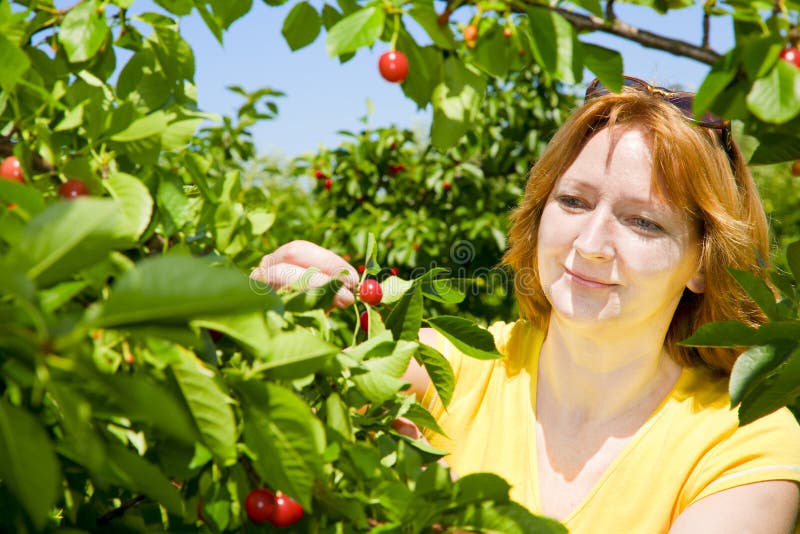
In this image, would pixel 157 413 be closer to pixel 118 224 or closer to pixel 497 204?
pixel 118 224

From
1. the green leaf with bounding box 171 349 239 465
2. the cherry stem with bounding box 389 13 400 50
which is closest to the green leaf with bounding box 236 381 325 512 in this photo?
the green leaf with bounding box 171 349 239 465

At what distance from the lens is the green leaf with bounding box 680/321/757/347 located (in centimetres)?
111

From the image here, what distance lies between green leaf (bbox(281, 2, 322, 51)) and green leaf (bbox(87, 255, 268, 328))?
0.68m

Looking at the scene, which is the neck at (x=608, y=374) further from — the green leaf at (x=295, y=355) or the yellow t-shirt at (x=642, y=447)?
the green leaf at (x=295, y=355)

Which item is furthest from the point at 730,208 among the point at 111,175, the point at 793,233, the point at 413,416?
the point at 793,233

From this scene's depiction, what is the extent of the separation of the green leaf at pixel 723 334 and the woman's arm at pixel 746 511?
570mm

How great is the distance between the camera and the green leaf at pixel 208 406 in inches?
31.8

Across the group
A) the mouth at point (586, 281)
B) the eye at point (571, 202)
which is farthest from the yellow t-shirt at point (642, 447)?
the eye at point (571, 202)

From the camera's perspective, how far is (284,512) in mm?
975

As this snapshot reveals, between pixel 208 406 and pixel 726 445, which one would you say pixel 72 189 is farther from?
pixel 726 445

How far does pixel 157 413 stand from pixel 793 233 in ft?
28.8

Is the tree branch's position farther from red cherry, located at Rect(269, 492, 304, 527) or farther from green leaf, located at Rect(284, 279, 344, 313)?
red cherry, located at Rect(269, 492, 304, 527)

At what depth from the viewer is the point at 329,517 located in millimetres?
980

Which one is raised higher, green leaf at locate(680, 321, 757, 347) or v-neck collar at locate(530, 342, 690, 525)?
green leaf at locate(680, 321, 757, 347)
